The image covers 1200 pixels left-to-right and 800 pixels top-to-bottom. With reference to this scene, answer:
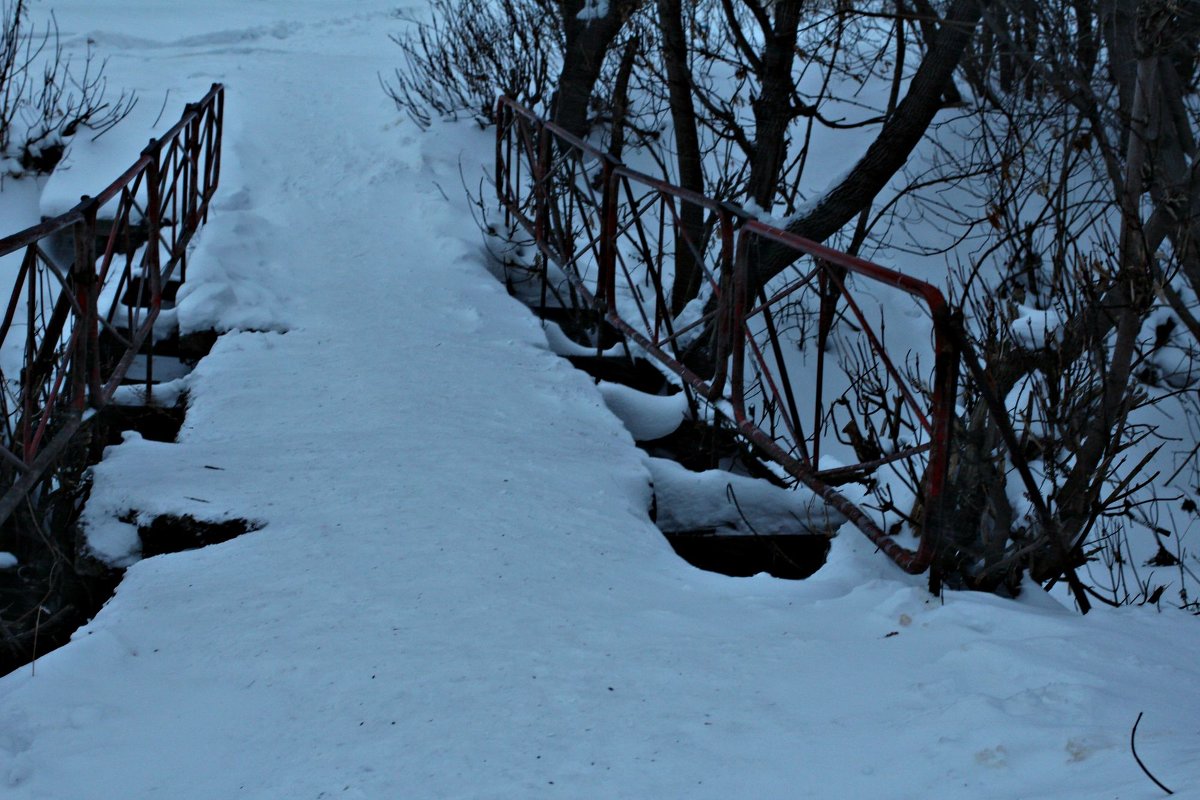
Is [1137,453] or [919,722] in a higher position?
[919,722]

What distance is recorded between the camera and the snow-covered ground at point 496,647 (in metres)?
2.02

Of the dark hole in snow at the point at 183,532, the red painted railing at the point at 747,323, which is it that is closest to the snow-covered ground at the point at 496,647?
Answer: the dark hole in snow at the point at 183,532

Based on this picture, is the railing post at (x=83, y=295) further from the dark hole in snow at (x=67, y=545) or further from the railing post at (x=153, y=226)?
the railing post at (x=153, y=226)

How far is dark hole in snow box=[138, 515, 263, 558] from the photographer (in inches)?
123

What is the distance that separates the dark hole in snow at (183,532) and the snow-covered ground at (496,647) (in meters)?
0.04

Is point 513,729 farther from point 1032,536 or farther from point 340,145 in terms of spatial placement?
point 340,145

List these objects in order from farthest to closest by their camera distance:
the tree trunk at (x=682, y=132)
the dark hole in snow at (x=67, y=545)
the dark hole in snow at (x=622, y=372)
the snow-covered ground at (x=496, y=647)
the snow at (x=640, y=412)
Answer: the tree trunk at (x=682, y=132) < the dark hole in snow at (x=622, y=372) < the snow at (x=640, y=412) < the dark hole in snow at (x=67, y=545) < the snow-covered ground at (x=496, y=647)

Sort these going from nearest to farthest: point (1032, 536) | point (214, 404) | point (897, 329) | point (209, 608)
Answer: point (209, 608), point (1032, 536), point (214, 404), point (897, 329)

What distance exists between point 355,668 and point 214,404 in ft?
6.41

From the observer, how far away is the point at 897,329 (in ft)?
33.1

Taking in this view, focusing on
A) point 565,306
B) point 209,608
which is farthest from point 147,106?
point 209,608

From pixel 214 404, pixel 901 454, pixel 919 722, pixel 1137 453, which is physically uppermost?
pixel 901 454

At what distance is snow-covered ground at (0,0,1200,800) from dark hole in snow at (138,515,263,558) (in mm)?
38

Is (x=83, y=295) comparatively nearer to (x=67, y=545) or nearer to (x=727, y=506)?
(x=67, y=545)
